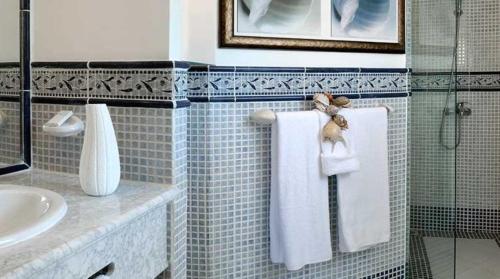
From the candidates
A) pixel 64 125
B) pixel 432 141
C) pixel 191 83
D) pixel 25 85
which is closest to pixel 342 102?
pixel 191 83

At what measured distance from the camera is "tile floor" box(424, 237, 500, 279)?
2.12 meters

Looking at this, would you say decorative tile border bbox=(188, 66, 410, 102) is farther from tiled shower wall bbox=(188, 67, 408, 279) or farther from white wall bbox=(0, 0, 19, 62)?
white wall bbox=(0, 0, 19, 62)

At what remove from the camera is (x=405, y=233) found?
2.05 m

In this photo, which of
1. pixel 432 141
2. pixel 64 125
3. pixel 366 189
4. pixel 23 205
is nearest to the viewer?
pixel 23 205

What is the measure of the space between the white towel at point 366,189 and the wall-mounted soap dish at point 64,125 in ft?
3.19

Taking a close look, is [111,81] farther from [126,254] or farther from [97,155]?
[126,254]

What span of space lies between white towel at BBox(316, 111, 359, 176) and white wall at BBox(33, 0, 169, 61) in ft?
2.26

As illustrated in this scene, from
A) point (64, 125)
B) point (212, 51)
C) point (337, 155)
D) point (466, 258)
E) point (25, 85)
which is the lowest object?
point (466, 258)

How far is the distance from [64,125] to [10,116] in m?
0.23

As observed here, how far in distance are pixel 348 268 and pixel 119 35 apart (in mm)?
1326

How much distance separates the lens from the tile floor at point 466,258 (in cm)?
212

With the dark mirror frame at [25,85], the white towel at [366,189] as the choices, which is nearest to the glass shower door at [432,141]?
the white towel at [366,189]

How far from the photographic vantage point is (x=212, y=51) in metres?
1.55

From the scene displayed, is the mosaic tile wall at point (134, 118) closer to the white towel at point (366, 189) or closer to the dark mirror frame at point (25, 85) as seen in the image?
the dark mirror frame at point (25, 85)
